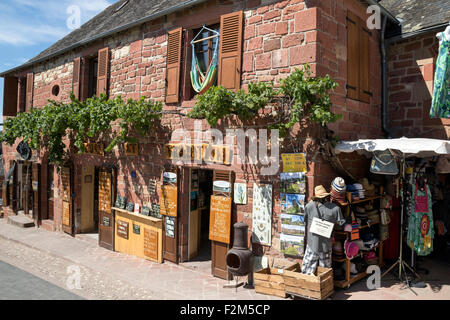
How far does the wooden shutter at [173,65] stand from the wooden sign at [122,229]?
314 cm

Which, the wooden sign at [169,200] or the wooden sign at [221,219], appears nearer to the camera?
the wooden sign at [221,219]

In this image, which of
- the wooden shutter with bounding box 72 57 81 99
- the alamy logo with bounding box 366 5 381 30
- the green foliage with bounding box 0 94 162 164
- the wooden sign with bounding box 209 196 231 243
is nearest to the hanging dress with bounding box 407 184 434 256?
the wooden sign with bounding box 209 196 231 243

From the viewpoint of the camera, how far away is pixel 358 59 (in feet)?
21.2

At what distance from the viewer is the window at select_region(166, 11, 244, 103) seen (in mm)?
6500

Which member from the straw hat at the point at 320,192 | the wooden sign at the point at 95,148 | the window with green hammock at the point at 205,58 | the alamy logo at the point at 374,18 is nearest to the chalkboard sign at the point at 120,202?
the wooden sign at the point at 95,148

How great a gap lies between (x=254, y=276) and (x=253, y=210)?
3.62 feet

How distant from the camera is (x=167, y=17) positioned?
7750 mm

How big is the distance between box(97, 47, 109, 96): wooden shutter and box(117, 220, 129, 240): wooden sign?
3.39 meters

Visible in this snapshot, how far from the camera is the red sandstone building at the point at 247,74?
5781 mm

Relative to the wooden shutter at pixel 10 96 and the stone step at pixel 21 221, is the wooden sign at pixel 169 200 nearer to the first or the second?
the stone step at pixel 21 221

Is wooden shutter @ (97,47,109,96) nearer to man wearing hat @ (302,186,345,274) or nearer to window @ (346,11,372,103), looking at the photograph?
window @ (346,11,372,103)

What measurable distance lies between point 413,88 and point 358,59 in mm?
1388
